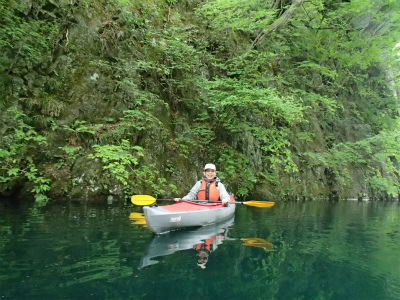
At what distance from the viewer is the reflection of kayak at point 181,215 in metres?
4.66

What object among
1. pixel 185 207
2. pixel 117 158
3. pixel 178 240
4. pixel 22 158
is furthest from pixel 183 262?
pixel 22 158

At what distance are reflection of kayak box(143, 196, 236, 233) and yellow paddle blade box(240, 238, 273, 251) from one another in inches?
38.3

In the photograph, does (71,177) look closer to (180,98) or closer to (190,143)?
(190,143)

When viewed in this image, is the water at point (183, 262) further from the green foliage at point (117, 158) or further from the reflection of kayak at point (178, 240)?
the green foliage at point (117, 158)

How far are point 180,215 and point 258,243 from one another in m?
1.33

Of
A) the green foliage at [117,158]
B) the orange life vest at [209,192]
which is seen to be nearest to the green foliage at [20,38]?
the green foliage at [117,158]

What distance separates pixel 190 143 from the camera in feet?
34.3

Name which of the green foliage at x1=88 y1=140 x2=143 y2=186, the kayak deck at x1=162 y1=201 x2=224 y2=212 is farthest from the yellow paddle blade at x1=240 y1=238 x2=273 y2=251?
the green foliage at x1=88 y1=140 x2=143 y2=186

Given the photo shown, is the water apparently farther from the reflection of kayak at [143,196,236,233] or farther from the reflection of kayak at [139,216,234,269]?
the reflection of kayak at [143,196,236,233]

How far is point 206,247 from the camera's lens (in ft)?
13.8

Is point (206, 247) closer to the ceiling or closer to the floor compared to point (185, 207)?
closer to the floor

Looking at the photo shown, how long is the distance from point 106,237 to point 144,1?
32.6 feet

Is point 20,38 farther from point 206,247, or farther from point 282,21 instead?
point 282,21

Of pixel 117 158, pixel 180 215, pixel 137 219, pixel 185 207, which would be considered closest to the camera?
pixel 180 215
